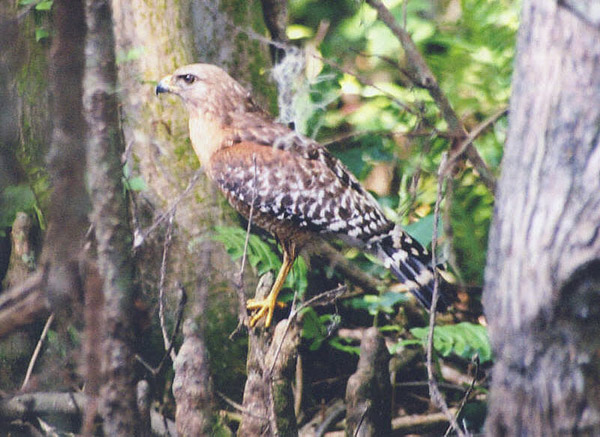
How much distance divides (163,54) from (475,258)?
2055mm

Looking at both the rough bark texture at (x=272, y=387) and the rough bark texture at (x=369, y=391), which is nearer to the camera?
the rough bark texture at (x=272, y=387)

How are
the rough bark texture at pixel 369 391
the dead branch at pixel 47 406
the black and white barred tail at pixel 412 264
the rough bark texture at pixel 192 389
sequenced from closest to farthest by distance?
1. the rough bark texture at pixel 192 389
2. the rough bark texture at pixel 369 391
3. the dead branch at pixel 47 406
4. the black and white barred tail at pixel 412 264

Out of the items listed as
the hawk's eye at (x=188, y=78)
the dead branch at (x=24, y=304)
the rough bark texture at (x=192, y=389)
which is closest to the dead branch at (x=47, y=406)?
the rough bark texture at (x=192, y=389)

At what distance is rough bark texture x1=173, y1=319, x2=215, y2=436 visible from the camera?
267 cm

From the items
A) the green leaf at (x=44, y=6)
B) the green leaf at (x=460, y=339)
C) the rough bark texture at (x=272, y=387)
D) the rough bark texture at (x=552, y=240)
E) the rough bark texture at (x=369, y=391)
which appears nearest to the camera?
the rough bark texture at (x=552, y=240)

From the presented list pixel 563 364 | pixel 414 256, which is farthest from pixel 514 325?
pixel 414 256

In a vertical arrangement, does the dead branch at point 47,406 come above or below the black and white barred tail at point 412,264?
below

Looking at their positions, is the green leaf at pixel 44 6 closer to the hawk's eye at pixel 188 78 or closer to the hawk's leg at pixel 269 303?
the hawk's eye at pixel 188 78

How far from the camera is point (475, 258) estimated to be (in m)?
4.87

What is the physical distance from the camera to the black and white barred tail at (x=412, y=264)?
412 centimetres

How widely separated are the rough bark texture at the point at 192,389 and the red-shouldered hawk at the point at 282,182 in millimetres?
1332

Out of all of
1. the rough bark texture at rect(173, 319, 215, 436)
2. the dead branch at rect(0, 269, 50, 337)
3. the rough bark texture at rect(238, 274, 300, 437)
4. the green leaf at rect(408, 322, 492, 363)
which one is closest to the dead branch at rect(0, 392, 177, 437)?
the rough bark texture at rect(238, 274, 300, 437)

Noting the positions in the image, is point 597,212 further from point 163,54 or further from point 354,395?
point 163,54

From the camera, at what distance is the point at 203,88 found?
4090mm
